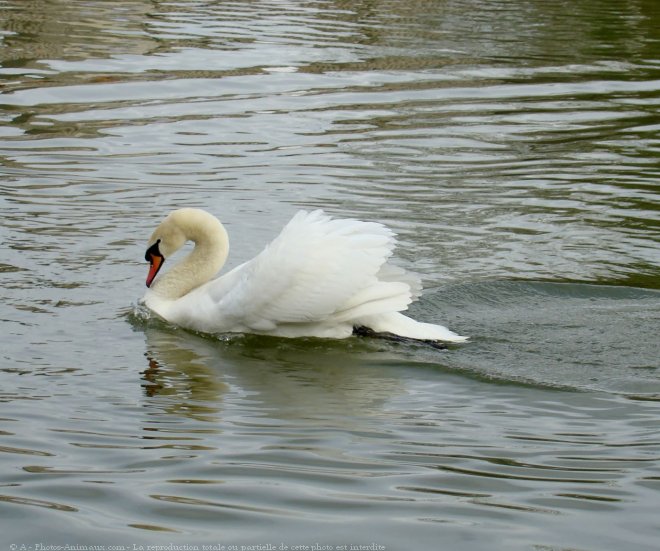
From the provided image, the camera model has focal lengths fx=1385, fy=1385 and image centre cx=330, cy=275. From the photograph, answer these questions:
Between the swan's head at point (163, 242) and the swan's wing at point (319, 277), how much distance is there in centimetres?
103

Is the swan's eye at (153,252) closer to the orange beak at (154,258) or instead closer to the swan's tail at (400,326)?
the orange beak at (154,258)

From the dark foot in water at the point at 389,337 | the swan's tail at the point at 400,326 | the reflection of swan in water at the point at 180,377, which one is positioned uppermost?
the swan's tail at the point at 400,326

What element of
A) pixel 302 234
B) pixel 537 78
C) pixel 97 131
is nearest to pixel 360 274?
pixel 302 234

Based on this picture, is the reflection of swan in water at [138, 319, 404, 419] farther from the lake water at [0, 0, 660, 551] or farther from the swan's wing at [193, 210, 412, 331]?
the swan's wing at [193, 210, 412, 331]

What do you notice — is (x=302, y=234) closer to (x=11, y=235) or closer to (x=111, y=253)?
(x=111, y=253)

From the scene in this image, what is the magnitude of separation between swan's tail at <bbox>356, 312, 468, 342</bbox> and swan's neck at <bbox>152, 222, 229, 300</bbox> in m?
1.23

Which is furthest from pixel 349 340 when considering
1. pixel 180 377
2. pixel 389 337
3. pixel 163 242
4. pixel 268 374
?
pixel 163 242

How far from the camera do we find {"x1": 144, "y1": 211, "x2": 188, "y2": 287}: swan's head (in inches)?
352

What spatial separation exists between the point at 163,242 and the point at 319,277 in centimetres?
159

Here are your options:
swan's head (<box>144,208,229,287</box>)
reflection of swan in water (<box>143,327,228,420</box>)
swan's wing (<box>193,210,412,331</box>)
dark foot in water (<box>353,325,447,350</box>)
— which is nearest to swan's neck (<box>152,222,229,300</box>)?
swan's head (<box>144,208,229,287</box>)

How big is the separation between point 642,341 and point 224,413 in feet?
8.42

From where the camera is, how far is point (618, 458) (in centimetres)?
586

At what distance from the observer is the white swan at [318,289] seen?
25.7ft

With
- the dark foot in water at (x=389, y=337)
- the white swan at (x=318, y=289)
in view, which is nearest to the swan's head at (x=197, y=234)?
the white swan at (x=318, y=289)
